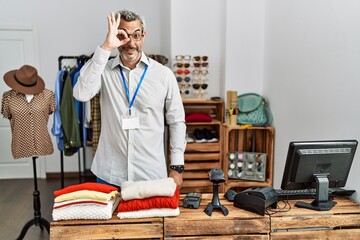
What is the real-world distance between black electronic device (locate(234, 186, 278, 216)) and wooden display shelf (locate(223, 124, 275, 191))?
1.73m

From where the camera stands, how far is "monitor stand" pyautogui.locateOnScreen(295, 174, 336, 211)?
153cm

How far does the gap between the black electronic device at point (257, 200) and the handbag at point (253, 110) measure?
179 cm

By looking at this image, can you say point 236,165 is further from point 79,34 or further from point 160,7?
point 79,34

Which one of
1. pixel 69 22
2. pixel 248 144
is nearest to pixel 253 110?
pixel 248 144

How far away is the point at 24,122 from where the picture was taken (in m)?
2.57

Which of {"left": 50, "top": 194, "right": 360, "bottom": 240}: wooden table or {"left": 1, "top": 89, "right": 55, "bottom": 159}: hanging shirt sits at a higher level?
{"left": 1, "top": 89, "right": 55, "bottom": 159}: hanging shirt

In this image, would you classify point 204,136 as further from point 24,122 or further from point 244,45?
point 24,122

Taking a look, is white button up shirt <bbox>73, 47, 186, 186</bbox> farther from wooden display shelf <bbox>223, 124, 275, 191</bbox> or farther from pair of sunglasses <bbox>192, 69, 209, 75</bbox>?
A: pair of sunglasses <bbox>192, 69, 209, 75</bbox>

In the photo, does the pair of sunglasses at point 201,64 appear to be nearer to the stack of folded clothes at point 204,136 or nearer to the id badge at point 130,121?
the stack of folded clothes at point 204,136

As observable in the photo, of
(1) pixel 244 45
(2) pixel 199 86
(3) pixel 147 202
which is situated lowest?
(3) pixel 147 202

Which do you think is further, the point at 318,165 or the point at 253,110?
the point at 253,110

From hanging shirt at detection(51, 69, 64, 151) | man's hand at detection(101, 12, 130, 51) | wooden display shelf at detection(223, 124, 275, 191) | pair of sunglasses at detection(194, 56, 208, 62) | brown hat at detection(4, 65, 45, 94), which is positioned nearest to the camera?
man's hand at detection(101, 12, 130, 51)

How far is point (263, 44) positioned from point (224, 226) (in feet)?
8.39

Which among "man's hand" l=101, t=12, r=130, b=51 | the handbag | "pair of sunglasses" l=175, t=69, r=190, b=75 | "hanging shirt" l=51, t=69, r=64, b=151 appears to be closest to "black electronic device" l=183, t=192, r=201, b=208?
"man's hand" l=101, t=12, r=130, b=51
